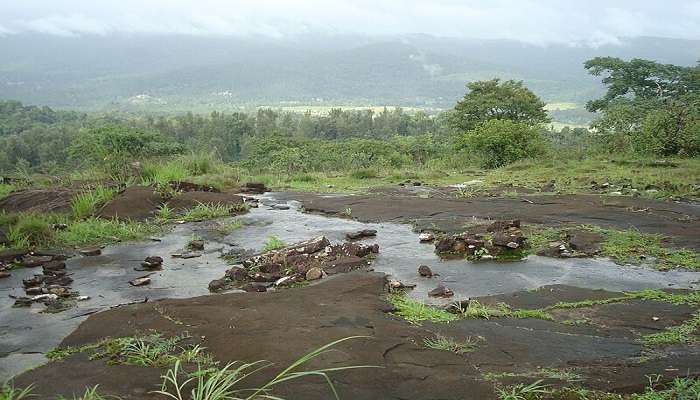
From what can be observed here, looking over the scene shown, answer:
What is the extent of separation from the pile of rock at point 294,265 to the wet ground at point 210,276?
25 cm

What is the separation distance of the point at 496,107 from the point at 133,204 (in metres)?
28.3

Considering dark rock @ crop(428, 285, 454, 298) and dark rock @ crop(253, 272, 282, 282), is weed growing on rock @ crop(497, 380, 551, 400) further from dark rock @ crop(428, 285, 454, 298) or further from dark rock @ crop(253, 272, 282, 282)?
dark rock @ crop(253, 272, 282, 282)

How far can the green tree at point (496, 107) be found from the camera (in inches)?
1356

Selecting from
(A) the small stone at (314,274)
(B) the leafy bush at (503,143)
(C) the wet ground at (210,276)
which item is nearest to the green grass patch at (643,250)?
(C) the wet ground at (210,276)

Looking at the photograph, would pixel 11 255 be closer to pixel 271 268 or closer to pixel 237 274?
pixel 237 274

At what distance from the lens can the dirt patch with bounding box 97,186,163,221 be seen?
944 centimetres

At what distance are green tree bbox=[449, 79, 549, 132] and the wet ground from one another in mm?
27891

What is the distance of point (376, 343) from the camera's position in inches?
155

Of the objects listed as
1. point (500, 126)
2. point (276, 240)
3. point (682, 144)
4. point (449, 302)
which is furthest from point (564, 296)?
point (500, 126)

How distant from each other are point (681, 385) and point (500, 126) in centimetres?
1975

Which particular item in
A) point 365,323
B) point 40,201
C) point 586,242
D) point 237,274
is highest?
point 365,323

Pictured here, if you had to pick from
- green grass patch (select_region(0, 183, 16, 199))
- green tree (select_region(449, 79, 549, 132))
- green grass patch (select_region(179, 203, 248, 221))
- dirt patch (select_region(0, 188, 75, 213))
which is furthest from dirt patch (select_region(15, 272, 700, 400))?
green tree (select_region(449, 79, 549, 132))

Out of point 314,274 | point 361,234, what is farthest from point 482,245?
point 314,274

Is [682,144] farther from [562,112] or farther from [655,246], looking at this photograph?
[562,112]
